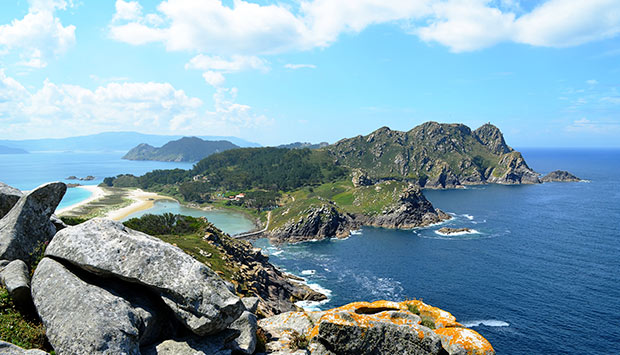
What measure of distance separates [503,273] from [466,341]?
97846mm

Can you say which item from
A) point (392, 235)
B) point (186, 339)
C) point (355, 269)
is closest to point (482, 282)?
point (355, 269)

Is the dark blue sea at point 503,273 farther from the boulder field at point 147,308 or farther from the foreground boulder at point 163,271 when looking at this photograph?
the foreground boulder at point 163,271

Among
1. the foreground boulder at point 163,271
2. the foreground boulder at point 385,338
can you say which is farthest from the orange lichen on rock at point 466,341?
the foreground boulder at point 163,271

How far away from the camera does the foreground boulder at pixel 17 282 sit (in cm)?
1300

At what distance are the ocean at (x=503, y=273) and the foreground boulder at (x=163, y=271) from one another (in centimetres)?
3198

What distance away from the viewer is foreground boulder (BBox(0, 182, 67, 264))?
1521 cm

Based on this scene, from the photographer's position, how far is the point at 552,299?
3073 inches

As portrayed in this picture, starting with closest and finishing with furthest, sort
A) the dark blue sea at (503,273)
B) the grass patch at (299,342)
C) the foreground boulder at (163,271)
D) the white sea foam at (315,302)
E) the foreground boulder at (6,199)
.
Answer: the foreground boulder at (163,271) < the grass patch at (299,342) < the foreground boulder at (6,199) < the dark blue sea at (503,273) < the white sea foam at (315,302)

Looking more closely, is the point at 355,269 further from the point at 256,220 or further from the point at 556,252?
the point at 256,220

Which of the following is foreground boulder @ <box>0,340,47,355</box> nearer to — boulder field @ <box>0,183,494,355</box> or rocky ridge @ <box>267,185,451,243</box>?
boulder field @ <box>0,183,494,355</box>

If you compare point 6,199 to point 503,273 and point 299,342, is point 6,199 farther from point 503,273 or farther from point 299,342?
point 503,273

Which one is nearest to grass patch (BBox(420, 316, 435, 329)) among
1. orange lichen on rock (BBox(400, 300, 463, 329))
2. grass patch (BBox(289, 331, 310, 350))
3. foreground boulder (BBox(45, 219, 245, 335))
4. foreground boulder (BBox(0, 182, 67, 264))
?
orange lichen on rock (BBox(400, 300, 463, 329))

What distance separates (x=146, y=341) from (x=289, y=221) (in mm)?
150866

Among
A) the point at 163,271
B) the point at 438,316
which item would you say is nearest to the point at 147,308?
the point at 163,271
